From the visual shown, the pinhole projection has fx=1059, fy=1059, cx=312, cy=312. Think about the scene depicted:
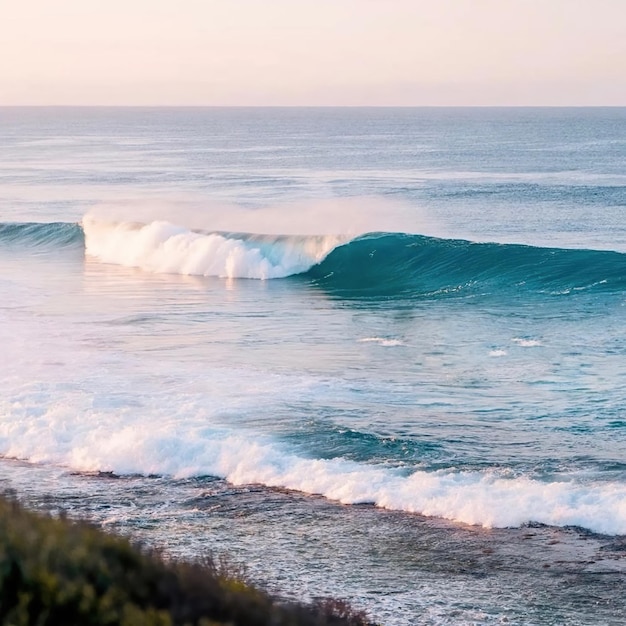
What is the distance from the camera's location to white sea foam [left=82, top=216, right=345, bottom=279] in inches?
1300

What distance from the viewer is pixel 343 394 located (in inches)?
667

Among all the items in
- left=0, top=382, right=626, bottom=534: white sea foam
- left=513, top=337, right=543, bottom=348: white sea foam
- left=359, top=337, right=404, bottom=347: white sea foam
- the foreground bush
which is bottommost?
left=0, top=382, right=626, bottom=534: white sea foam

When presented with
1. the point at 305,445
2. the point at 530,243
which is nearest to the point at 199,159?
the point at 530,243

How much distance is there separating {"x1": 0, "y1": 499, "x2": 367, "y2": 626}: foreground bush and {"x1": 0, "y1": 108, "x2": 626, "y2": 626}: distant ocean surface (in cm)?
475

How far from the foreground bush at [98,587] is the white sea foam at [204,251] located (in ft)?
91.0

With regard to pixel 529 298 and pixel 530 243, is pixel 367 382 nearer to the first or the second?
pixel 529 298

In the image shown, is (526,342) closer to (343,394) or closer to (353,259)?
(343,394)

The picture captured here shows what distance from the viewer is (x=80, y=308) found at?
25.3 meters

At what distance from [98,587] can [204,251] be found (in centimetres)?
3019

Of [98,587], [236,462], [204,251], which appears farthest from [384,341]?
[98,587]

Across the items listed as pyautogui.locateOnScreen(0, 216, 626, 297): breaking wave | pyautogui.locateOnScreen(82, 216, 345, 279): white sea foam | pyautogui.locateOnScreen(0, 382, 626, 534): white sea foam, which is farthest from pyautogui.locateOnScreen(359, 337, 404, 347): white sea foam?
pyautogui.locateOnScreen(82, 216, 345, 279): white sea foam

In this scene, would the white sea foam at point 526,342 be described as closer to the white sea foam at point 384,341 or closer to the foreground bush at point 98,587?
the white sea foam at point 384,341

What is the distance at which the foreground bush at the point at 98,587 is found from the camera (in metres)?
4.10

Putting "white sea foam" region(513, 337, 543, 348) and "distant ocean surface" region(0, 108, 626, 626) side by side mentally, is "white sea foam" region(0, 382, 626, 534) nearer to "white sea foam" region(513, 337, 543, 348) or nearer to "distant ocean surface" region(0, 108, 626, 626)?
"distant ocean surface" region(0, 108, 626, 626)
